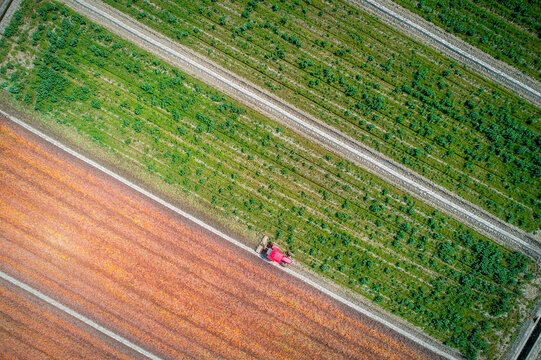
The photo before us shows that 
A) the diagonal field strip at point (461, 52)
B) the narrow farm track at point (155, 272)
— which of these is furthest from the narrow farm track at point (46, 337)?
the diagonal field strip at point (461, 52)

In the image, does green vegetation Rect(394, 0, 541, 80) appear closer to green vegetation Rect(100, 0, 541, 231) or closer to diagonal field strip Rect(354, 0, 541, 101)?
diagonal field strip Rect(354, 0, 541, 101)

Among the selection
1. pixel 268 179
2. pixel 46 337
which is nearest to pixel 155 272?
pixel 46 337

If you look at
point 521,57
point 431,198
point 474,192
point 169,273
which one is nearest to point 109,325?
point 169,273

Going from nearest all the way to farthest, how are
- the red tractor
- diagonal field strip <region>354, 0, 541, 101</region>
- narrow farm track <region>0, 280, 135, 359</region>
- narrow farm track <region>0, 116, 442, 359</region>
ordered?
the red tractor < narrow farm track <region>0, 280, 135, 359</region> < narrow farm track <region>0, 116, 442, 359</region> < diagonal field strip <region>354, 0, 541, 101</region>

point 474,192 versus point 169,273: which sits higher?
point 474,192

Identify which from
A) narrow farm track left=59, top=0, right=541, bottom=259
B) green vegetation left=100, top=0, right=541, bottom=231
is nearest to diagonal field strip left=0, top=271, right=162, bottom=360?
narrow farm track left=59, top=0, right=541, bottom=259

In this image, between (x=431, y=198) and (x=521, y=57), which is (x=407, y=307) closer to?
(x=431, y=198)

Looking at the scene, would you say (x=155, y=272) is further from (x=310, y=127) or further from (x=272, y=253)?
(x=310, y=127)
